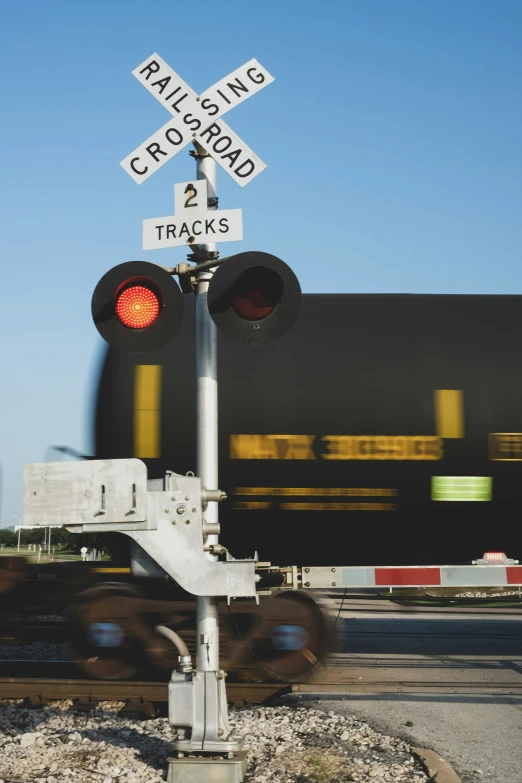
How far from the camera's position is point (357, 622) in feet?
45.2

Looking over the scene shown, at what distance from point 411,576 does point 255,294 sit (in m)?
3.60

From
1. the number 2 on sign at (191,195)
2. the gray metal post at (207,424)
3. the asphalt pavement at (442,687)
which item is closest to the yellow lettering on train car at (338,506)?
the asphalt pavement at (442,687)

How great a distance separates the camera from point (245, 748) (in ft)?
16.6

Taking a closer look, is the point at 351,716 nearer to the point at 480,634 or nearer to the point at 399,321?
the point at 399,321

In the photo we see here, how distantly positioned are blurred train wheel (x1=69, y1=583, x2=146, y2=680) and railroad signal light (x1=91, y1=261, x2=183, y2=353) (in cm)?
414

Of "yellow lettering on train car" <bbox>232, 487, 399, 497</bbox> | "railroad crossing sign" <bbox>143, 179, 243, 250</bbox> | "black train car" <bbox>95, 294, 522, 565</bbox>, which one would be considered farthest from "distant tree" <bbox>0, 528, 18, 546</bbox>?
"railroad crossing sign" <bbox>143, 179, 243, 250</bbox>

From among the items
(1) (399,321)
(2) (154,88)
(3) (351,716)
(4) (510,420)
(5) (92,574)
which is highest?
(2) (154,88)

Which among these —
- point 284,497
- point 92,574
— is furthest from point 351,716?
point 92,574

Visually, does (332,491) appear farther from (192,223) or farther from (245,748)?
(192,223)

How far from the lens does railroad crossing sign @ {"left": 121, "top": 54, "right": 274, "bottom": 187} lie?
445 cm

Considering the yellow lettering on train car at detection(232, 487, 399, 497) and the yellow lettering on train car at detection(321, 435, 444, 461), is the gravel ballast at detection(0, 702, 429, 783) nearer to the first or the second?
the yellow lettering on train car at detection(232, 487, 399, 497)

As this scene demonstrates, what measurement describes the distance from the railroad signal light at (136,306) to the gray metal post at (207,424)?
33 cm

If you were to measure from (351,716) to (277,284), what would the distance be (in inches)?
160

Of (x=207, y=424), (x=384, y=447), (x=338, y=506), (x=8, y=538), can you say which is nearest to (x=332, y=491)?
(x=338, y=506)
